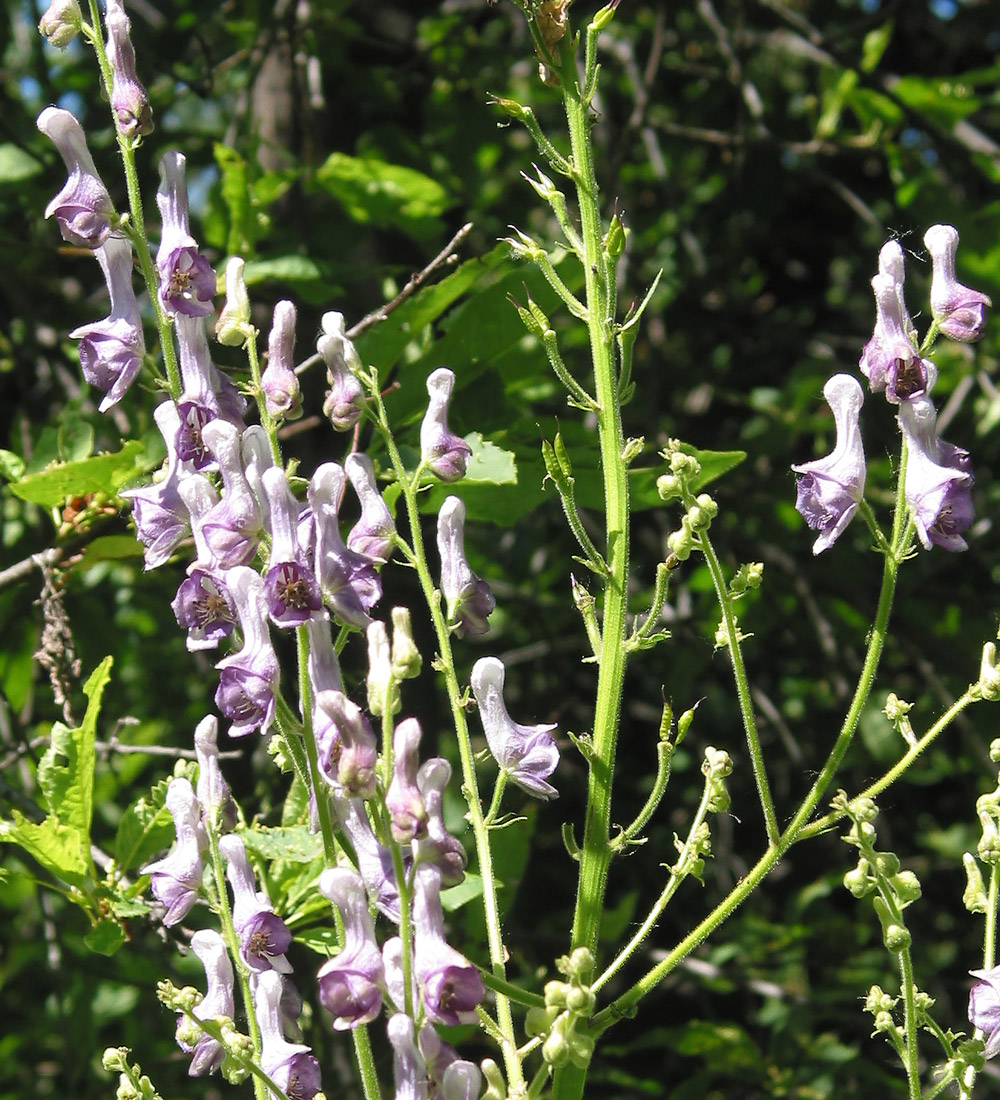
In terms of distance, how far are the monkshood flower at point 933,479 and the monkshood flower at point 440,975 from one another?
1.54ft

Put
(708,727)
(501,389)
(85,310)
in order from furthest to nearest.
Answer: (708,727)
(85,310)
(501,389)

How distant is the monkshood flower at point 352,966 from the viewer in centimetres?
81

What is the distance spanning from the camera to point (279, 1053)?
101cm

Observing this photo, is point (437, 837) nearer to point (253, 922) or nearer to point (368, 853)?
point (368, 853)

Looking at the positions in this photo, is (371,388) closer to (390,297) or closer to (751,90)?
(390,297)

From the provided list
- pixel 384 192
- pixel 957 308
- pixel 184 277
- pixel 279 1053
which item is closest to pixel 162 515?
pixel 184 277

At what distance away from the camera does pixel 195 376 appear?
1070 mm

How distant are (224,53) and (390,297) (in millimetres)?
916

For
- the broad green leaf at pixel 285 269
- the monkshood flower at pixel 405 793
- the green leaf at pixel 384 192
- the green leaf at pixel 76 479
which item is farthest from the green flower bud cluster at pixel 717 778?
the green leaf at pixel 384 192

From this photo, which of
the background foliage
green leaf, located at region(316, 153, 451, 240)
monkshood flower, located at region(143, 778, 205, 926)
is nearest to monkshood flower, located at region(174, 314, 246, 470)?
monkshood flower, located at region(143, 778, 205, 926)

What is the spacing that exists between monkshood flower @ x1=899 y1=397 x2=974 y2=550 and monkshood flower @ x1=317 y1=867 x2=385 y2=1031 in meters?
0.50

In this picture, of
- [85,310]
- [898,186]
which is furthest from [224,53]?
[898,186]

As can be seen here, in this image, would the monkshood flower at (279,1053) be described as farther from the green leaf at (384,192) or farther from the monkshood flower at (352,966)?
the green leaf at (384,192)

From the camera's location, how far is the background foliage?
2129 mm
